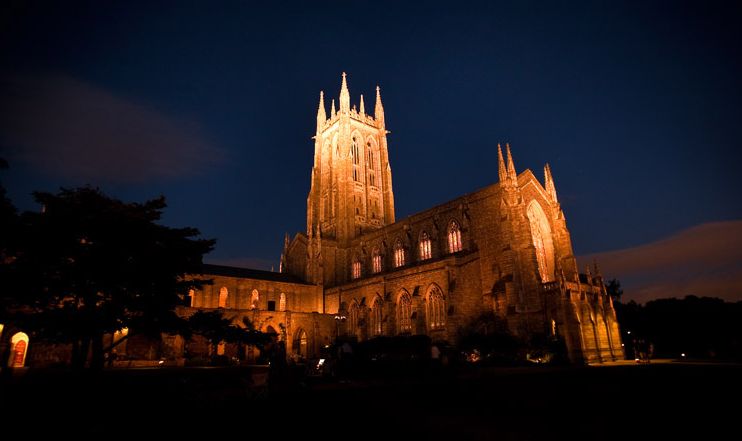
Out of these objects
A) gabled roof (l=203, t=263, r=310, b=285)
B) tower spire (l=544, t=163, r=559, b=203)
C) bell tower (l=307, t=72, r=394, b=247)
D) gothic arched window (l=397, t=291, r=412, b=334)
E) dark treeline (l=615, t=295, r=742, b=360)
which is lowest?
dark treeline (l=615, t=295, r=742, b=360)

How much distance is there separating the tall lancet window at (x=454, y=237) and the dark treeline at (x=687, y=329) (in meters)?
21.9

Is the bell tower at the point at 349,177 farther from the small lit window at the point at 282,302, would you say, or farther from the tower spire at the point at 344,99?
the small lit window at the point at 282,302

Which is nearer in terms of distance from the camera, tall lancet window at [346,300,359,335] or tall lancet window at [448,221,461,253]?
tall lancet window at [448,221,461,253]

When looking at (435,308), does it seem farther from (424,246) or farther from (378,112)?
(378,112)

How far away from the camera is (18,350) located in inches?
1041

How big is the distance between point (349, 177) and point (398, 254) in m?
17.0

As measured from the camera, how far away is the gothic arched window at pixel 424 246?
45.8 metres

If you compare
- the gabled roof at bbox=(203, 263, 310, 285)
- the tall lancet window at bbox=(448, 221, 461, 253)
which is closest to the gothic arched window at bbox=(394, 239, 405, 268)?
the tall lancet window at bbox=(448, 221, 461, 253)

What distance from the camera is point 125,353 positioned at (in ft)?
112

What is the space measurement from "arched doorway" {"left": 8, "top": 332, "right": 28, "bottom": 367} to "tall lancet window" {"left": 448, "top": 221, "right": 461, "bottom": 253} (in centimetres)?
3513

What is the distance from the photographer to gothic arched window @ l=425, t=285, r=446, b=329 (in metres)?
38.3

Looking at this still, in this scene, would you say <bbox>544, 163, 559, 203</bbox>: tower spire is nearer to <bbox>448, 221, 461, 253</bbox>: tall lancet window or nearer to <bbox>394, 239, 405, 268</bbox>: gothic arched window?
<bbox>448, 221, 461, 253</bbox>: tall lancet window

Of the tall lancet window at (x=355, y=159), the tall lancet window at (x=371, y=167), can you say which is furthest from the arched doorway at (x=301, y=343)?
the tall lancet window at (x=371, y=167)

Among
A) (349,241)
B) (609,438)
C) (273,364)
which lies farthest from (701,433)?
(349,241)
